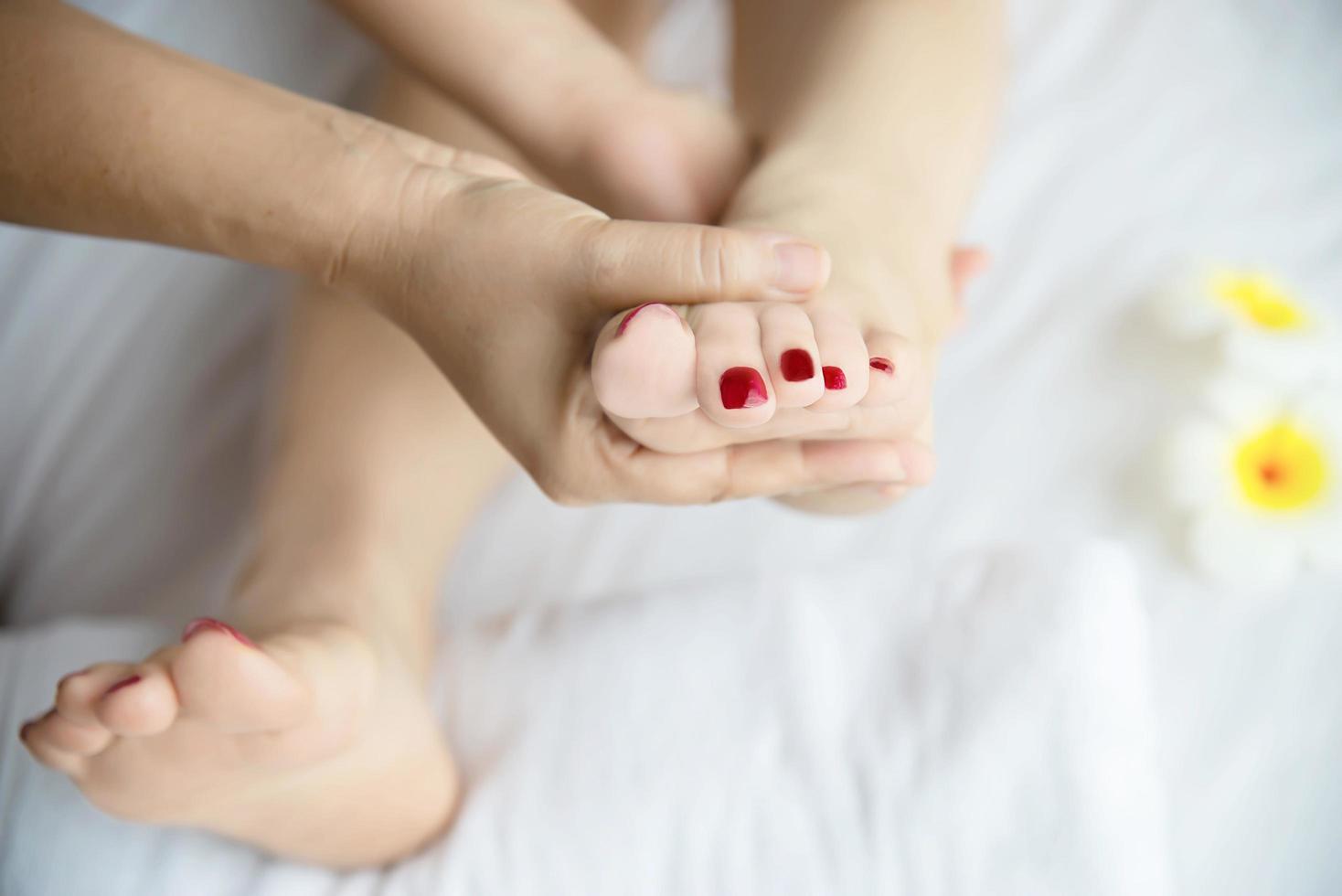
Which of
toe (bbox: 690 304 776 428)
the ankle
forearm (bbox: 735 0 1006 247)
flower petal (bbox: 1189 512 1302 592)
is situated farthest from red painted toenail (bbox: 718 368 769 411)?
flower petal (bbox: 1189 512 1302 592)

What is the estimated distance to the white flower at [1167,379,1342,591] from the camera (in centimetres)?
83

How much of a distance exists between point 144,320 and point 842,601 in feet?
2.29

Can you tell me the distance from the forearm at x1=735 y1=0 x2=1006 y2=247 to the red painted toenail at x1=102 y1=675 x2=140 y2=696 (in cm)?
46

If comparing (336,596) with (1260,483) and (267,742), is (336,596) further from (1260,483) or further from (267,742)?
(1260,483)

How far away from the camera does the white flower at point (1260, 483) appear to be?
0.83 meters

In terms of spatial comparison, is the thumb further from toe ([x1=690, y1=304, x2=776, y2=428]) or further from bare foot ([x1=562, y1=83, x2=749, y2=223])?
bare foot ([x1=562, y1=83, x2=749, y2=223])

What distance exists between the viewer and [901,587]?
0.74 meters

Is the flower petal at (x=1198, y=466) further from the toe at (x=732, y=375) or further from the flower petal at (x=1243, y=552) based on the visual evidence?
the toe at (x=732, y=375)

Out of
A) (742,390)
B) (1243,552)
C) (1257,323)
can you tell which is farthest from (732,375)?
(1257,323)

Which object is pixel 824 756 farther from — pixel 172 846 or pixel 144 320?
pixel 144 320

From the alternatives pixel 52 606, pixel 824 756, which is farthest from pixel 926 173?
→ pixel 52 606

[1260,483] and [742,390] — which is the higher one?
[1260,483]

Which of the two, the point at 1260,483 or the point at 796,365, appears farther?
the point at 1260,483

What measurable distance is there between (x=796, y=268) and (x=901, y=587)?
0.31 metres
